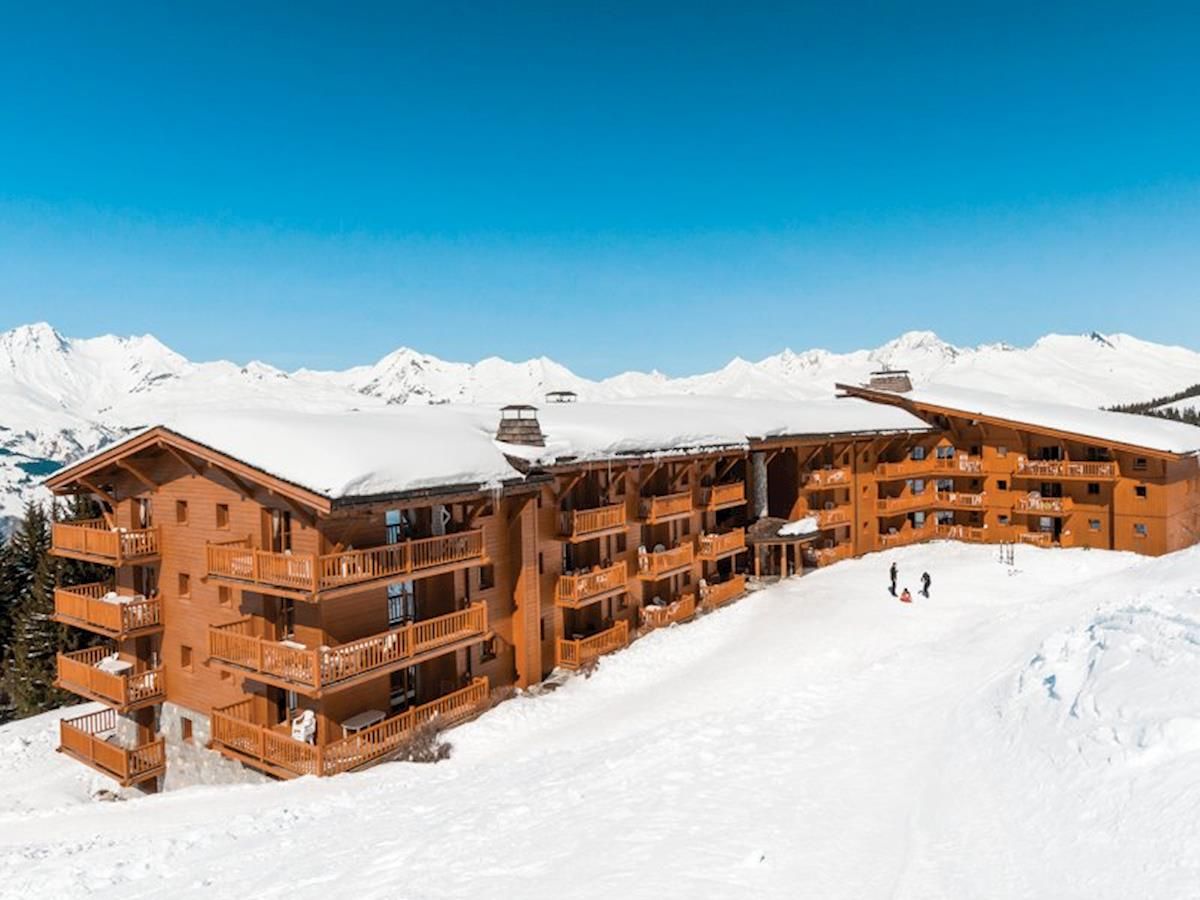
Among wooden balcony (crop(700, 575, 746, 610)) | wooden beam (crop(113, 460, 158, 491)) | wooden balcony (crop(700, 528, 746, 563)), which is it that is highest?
wooden beam (crop(113, 460, 158, 491))

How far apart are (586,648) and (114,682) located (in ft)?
48.6

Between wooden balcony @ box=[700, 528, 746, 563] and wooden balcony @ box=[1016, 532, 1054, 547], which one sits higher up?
wooden balcony @ box=[700, 528, 746, 563]

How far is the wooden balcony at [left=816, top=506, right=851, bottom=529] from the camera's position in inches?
1542

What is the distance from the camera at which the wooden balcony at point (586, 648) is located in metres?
26.2

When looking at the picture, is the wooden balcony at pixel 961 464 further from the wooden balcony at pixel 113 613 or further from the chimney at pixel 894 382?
the wooden balcony at pixel 113 613

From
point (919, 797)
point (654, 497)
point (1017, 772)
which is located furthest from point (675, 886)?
point (654, 497)

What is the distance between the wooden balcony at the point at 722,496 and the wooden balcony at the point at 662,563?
2.89 meters

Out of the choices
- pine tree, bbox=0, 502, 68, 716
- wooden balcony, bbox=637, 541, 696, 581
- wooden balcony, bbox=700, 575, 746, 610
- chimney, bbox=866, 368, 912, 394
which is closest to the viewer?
wooden balcony, bbox=637, 541, 696, 581

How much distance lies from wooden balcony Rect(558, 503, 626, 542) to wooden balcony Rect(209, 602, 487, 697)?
539cm

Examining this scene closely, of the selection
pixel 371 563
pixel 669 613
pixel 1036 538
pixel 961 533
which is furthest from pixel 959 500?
pixel 371 563

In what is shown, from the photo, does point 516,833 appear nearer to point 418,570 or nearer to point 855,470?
point 418,570

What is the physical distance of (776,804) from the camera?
11.8m

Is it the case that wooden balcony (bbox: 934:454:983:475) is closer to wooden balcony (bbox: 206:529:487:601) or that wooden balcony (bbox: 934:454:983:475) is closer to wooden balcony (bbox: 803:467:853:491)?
wooden balcony (bbox: 803:467:853:491)

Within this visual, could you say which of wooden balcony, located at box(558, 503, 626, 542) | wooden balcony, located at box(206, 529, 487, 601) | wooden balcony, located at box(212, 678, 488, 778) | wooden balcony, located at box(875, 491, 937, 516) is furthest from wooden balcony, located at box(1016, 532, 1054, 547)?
wooden balcony, located at box(206, 529, 487, 601)
